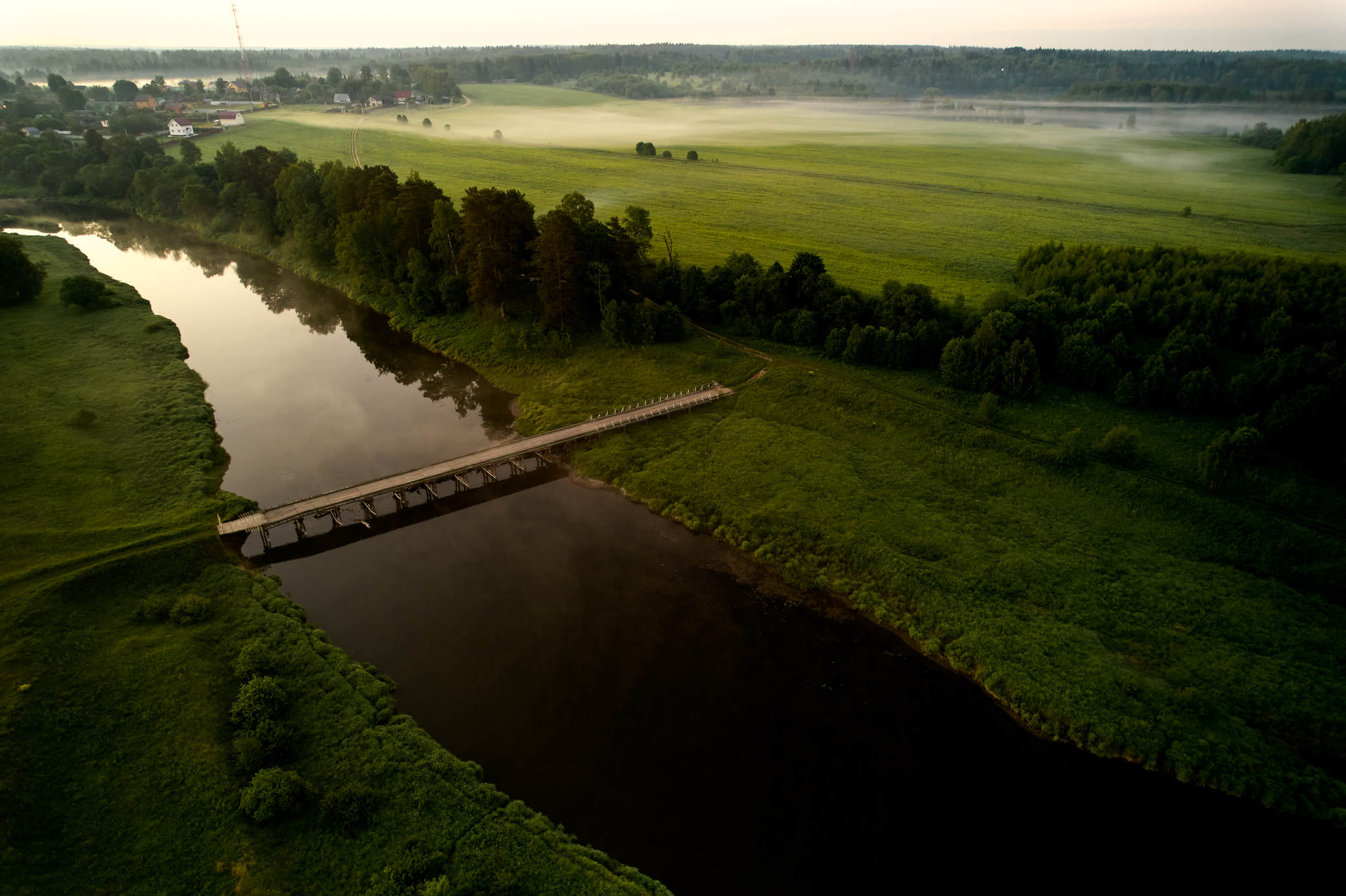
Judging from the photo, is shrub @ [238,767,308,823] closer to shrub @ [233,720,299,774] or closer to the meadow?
shrub @ [233,720,299,774]

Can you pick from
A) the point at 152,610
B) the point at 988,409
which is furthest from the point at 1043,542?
the point at 152,610

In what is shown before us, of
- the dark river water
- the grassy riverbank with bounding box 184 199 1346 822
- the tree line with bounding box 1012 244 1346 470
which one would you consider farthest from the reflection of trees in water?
the tree line with bounding box 1012 244 1346 470

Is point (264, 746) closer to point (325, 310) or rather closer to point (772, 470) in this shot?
point (772, 470)

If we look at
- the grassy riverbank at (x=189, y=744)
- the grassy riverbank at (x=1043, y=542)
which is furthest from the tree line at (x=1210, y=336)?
the grassy riverbank at (x=189, y=744)

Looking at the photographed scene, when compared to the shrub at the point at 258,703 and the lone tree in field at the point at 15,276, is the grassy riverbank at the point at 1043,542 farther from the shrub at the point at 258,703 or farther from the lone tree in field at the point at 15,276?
the lone tree in field at the point at 15,276

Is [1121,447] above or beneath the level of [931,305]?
beneath

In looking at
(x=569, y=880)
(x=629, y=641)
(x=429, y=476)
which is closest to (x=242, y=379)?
(x=429, y=476)

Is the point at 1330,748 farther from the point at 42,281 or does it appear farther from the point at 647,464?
the point at 42,281
